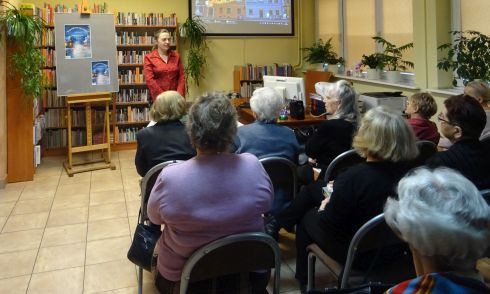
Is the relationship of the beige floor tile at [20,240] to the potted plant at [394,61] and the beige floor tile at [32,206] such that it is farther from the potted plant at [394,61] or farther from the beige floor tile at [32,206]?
the potted plant at [394,61]

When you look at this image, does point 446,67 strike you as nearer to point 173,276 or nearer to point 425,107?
point 425,107

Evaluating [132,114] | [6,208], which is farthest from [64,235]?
[132,114]

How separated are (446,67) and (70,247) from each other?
375 cm

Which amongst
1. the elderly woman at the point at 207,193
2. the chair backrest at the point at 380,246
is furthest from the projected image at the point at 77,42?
the chair backrest at the point at 380,246

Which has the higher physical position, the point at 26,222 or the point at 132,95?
the point at 132,95

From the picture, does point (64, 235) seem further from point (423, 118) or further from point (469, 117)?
point (469, 117)

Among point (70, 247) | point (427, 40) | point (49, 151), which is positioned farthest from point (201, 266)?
point (49, 151)

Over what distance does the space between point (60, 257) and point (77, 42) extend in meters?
3.20

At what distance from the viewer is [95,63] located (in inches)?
214

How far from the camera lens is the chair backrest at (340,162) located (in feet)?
8.30

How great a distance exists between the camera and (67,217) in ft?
12.7

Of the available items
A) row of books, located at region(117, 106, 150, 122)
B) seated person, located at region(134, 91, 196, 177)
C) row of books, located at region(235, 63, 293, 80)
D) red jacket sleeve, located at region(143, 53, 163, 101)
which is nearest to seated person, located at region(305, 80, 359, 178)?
seated person, located at region(134, 91, 196, 177)

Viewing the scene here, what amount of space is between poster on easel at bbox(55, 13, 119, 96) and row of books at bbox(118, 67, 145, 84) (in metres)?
0.84

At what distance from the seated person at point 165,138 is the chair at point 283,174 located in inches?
21.2
